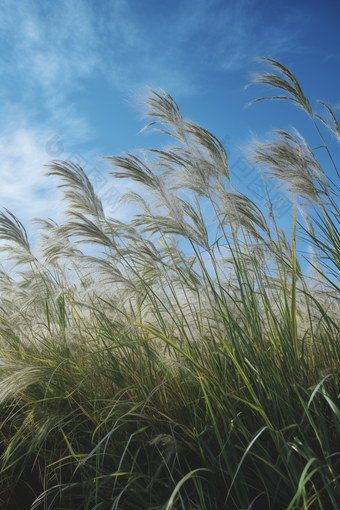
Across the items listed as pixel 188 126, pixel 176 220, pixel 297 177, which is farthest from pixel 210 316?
pixel 188 126

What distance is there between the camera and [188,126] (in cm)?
209

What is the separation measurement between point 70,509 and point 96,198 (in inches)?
71.5

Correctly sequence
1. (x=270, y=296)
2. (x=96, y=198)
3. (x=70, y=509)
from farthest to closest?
(x=96, y=198)
(x=270, y=296)
(x=70, y=509)

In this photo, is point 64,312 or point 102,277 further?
point 64,312

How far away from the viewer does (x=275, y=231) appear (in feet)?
7.16

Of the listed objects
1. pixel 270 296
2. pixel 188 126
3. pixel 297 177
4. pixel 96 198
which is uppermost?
pixel 188 126

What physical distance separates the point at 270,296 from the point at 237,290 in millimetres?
218

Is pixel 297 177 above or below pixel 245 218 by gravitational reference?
above

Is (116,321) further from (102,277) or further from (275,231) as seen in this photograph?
(275,231)

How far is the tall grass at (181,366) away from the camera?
1.31 metres

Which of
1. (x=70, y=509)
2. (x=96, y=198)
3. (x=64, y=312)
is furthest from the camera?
(x=64, y=312)

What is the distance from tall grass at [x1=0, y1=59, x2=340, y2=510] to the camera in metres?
1.31

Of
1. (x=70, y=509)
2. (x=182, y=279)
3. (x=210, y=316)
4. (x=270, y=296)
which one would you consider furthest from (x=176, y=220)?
(x=70, y=509)

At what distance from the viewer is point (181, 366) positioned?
56.8 inches
